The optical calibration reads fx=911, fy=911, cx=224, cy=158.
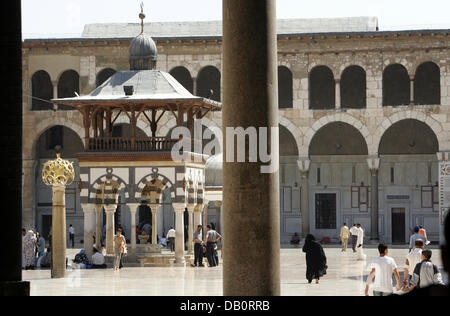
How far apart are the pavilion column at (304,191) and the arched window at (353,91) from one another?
2786 mm

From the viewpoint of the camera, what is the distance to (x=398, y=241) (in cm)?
3638

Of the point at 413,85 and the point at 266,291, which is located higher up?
the point at 413,85

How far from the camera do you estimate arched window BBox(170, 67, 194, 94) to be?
119ft

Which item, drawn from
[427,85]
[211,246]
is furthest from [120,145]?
[427,85]

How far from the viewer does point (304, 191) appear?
35.6m

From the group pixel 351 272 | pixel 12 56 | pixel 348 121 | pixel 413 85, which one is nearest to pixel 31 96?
pixel 348 121

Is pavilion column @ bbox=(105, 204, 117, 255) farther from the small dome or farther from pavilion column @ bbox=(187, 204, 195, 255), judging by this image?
the small dome

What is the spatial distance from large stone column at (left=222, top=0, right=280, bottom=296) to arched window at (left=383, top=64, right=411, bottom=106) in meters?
30.4

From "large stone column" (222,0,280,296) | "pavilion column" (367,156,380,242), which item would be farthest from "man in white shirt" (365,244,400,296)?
"pavilion column" (367,156,380,242)

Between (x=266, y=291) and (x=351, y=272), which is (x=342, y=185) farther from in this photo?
(x=266, y=291)

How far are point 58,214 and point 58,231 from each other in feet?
1.23

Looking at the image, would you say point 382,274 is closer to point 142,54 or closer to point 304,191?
point 142,54

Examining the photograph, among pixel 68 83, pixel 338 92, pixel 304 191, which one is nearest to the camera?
pixel 338 92
